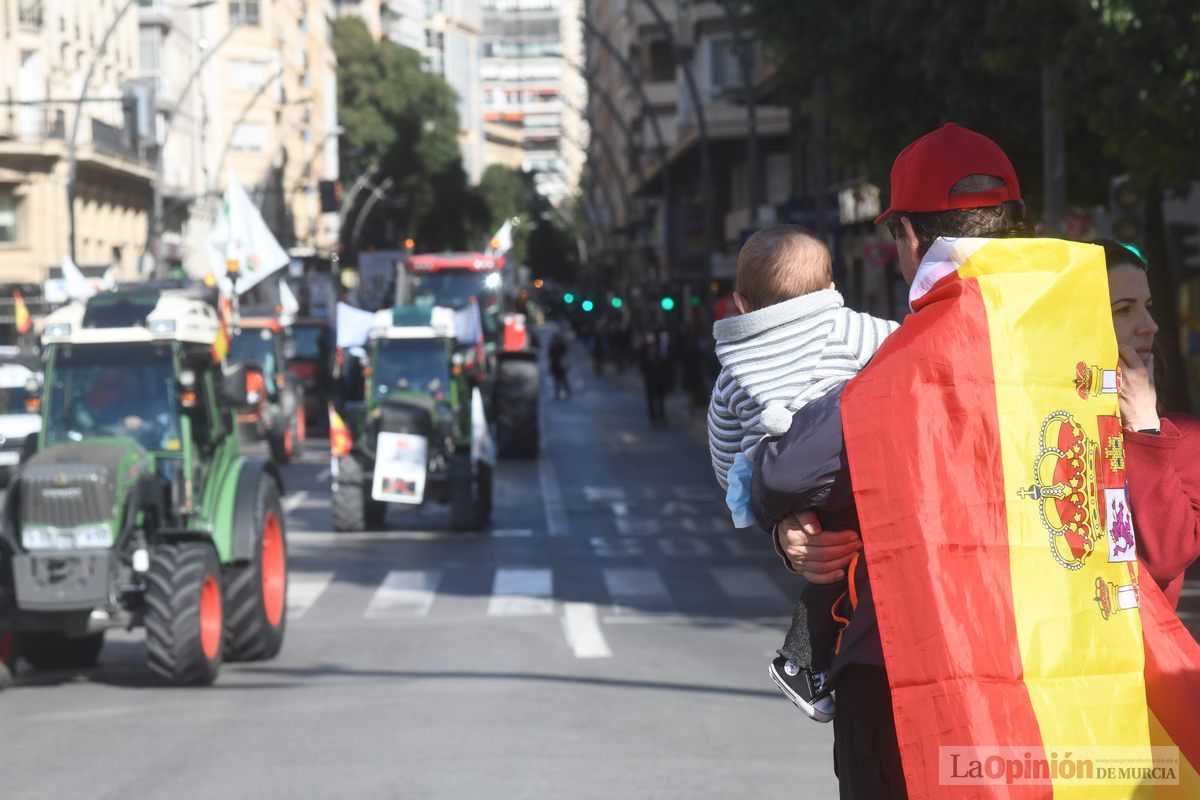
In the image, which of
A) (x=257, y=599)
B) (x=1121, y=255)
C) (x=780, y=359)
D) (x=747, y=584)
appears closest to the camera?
(x=780, y=359)

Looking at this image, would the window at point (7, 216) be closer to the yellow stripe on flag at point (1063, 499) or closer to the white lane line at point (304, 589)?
the white lane line at point (304, 589)

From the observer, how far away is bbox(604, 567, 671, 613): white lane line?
666 inches

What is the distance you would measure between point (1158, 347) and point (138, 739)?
275 inches

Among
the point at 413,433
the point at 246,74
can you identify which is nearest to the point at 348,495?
the point at 413,433

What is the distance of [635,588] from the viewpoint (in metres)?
18.0

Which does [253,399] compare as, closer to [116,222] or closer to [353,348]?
[353,348]

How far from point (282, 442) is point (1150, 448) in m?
31.4

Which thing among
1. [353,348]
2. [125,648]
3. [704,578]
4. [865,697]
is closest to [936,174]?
[865,697]

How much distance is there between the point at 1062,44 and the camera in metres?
19.0

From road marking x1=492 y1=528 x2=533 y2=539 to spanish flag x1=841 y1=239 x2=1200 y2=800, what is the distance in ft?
62.9

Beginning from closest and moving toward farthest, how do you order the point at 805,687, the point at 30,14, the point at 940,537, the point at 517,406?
1. the point at 940,537
2. the point at 805,687
3. the point at 517,406
4. the point at 30,14

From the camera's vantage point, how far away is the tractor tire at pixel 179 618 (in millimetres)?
12305

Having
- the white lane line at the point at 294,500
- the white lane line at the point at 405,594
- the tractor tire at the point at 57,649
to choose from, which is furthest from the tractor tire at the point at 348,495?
the tractor tire at the point at 57,649

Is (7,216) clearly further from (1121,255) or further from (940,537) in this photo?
(940,537)
